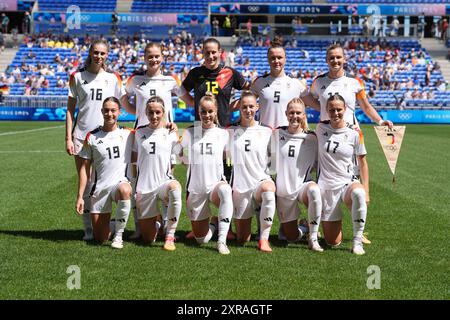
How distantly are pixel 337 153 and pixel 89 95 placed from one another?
8.84 feet

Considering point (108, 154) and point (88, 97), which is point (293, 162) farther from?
point (88, 97)

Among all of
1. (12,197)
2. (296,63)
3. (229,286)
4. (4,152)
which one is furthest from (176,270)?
(296,63)

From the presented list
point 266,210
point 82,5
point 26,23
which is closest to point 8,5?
point 26,23

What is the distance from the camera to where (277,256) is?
20.5 feet

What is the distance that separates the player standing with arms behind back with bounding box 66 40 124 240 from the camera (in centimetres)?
704

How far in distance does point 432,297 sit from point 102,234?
3377 mm

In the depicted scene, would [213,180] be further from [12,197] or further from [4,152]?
[4,152]

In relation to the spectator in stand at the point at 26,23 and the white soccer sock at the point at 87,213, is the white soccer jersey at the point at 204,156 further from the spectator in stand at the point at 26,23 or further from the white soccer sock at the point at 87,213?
the spectator in stand at the point at 26,23

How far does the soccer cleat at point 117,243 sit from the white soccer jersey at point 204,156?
86cm

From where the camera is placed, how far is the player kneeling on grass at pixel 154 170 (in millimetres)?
6590

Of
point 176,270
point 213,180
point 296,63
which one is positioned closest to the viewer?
point 176,270

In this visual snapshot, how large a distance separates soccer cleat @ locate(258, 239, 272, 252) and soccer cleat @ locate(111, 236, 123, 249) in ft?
4.51

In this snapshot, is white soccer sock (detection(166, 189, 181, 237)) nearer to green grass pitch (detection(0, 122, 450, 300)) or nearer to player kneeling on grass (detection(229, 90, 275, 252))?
green grass pitch (detection(0, 122, 450, 300))

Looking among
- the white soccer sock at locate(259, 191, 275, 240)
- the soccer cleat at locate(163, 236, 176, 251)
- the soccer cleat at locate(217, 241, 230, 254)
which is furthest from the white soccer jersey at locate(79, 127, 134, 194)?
the white soccer sock at locate(259, 191, 275, 240)
